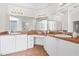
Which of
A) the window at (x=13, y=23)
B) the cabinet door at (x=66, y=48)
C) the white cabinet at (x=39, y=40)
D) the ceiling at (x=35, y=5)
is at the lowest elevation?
the cabinet door at (x=66, y=48)

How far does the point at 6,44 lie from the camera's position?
5.89ft

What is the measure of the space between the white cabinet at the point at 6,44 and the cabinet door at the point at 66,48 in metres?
0.68

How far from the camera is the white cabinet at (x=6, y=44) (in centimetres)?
178

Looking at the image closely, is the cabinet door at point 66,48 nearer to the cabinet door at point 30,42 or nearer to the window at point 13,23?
the cabinet door at point 30,42

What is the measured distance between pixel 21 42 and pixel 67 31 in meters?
0.69

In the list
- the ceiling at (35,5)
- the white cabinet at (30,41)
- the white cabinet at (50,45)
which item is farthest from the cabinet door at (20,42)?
the ceiling at (35,5)

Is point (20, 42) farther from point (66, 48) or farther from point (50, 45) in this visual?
point (66, 48)

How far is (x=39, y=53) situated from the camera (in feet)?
5.91

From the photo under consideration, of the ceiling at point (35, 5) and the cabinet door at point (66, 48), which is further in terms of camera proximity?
the ceiling at point (35, 5)

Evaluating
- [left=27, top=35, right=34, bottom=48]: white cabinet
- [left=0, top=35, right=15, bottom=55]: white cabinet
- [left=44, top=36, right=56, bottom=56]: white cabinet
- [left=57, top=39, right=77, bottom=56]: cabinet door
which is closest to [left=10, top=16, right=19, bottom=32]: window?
[left=0, top=35, right=15, bottom=55]: white cabinet

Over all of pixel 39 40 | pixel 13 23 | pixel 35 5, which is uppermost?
pixel 35 5

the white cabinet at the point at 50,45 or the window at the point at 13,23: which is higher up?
the window at the point at 13,23

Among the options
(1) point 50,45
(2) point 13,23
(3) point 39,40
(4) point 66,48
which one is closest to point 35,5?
(2) point 13,23

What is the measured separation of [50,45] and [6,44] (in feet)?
2.15
